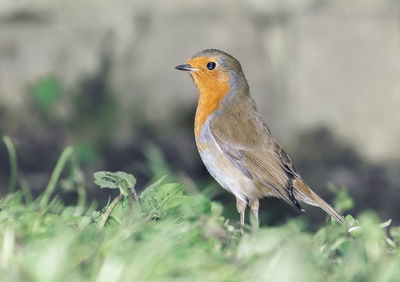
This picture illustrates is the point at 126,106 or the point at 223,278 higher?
the point at 223,278

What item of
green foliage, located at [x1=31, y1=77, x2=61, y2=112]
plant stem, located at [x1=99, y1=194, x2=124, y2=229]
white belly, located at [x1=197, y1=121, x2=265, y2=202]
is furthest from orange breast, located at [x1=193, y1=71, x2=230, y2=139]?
green foliage, located at [x1=31, y1=77, x2=61, y2=112]

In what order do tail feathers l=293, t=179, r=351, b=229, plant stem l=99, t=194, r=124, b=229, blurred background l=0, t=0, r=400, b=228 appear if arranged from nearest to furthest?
plant stem l=99, t=194, r=124, b=229 → tail feathers l=293, t=179, r=351, b=229 → blurred background l=0, t=0, r=400, b=228

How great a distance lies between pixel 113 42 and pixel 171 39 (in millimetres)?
477

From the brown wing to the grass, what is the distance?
0.72 metres

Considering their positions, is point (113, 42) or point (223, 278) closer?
point (223, 278)

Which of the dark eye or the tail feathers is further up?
the dark eye

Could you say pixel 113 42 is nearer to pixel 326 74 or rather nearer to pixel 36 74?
pixel 36 74

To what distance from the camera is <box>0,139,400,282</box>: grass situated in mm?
2178

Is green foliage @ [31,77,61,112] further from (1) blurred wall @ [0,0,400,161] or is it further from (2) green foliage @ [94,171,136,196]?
(2) green foliage @ [94,171,136,196]

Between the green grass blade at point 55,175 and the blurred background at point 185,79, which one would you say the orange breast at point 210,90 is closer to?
the green grass blade at point 55,175

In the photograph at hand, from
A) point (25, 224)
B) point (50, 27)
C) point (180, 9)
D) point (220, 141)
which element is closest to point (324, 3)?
point (180, 9)

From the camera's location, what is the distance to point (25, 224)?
2.61 m

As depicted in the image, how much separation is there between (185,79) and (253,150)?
284 centimetres

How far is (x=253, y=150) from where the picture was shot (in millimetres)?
3795
